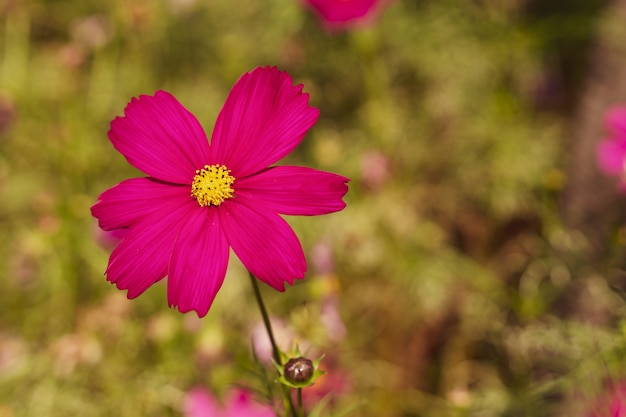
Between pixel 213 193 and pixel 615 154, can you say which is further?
pixel 615 154

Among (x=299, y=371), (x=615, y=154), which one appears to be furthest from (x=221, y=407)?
(x=615, y=154)

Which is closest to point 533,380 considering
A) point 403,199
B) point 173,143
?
A: point 403,199

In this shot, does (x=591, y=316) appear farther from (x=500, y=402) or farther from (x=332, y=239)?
(x=332, y=239)

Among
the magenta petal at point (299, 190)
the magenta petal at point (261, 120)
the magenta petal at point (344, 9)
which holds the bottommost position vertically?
the magenta petal at point (299, 190)

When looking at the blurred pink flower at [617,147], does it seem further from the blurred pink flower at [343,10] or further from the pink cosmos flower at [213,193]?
the pink cosmos flower at [213,193]

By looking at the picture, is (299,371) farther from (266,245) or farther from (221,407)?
(221,407)

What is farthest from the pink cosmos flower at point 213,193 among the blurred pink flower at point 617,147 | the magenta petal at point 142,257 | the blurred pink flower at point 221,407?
the blurred pink flower at point 617,147

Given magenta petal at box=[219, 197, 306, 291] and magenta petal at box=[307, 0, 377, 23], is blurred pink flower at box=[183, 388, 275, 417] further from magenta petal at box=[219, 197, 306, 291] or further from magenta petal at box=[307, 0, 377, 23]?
magenta petal at box=[307, 0, 377, 23]
